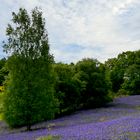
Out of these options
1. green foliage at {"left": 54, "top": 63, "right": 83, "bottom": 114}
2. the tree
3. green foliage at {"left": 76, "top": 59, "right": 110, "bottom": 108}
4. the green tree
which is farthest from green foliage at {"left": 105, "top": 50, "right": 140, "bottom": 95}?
the tree

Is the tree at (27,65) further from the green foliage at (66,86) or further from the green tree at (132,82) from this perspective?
the green tree at (132,82)

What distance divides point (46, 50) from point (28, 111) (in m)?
4.31

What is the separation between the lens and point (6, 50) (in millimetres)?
27031

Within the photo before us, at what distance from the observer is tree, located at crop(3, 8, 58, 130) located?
2706 centimetres

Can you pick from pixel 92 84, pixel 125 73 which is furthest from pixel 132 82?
pixel 92 84

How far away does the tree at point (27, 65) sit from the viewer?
88.8ft

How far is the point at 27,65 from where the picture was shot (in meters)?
27.1

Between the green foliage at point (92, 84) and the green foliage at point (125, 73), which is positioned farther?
the green foliage at point (125, 73)

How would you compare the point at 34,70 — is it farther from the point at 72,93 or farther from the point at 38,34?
the point at 72,93

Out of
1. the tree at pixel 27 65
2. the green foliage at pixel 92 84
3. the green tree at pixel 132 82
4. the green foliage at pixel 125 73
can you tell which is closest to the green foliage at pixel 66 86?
the green foliage at pixel 92 84

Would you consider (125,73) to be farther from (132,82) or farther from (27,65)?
(27,65)

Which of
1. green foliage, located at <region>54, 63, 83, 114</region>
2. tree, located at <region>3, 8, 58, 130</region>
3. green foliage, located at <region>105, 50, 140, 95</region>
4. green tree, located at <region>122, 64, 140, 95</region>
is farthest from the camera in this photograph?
green foliage, located at <region>105, 50, 140, 95</region>

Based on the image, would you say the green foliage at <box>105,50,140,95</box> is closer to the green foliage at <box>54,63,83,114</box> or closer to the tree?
the green foliage at <box>54,63,83,114</box>

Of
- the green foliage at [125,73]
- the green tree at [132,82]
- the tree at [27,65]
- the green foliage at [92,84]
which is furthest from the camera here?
the green foliage at [125,73]
